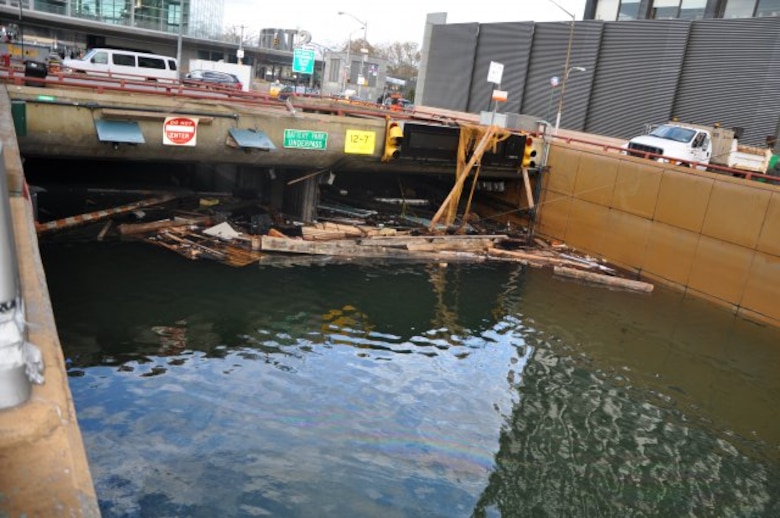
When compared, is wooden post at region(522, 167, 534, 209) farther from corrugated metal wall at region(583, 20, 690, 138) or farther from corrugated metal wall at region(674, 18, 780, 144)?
corrugated metal wall at region(583, 20, 690, 138)

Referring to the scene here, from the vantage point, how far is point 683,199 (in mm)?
20703

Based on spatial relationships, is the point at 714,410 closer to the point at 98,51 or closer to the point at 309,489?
the point at 309,489

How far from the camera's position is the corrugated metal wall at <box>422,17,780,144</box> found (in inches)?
1302

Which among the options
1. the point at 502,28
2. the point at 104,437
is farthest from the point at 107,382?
the point at 502,28

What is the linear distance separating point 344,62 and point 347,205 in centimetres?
4544

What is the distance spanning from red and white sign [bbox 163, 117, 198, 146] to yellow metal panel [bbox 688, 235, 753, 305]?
16.1 m

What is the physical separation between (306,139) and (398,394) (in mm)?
11514

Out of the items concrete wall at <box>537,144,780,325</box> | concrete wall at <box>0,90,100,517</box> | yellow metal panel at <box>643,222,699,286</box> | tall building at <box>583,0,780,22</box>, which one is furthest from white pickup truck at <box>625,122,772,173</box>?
concrete wall at <box>0,90,100,517</box>

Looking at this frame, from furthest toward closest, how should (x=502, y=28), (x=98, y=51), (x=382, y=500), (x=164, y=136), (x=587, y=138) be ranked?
(x=502, y=28)
(x=587, y=138)
(x=98, y=51)
(x=164, y=136)
(x=382, y=500)

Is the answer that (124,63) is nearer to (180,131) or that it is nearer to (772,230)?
(180,131)

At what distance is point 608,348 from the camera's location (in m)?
15.9

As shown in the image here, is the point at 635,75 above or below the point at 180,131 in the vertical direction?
above

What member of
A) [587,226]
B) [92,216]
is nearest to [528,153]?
[587,226]

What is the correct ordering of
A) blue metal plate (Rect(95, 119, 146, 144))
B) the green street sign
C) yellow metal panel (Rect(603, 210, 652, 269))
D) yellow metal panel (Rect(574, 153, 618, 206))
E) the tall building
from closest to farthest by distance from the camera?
blue metal plate (Rect(95, 119, 146, 144)), yellow metal panel (Rect(603, 210, 652, 269)), yellow metal panel (Rect(574, 153, 618, 206)), the tall building, the green street sign
